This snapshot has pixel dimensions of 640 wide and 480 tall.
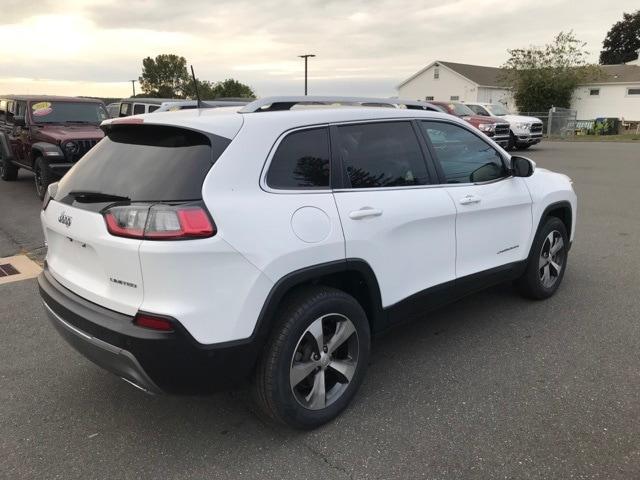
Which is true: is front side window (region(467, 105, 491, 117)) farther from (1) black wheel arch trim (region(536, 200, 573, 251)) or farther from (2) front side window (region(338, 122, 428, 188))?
(2) front side window (region(338, 122, 428, 188))

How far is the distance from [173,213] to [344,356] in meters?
1.32

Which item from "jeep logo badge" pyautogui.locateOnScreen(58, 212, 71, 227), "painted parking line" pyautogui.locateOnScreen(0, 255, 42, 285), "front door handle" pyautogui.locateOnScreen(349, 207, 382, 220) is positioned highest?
"front door handle" pyautogui.locateOnScreen(349, 207, 382, 220)

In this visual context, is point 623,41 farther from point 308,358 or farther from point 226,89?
point 308,358

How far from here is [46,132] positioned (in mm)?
9766

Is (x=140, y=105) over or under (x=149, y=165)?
over

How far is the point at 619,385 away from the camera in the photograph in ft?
10.8

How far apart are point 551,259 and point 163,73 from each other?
295 ft

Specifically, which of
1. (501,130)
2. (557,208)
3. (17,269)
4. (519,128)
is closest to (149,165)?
(557,208)

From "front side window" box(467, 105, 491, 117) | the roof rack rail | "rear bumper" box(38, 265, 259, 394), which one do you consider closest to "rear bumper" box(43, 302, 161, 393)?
"rear bumper" box(38, 265, 259, 394)

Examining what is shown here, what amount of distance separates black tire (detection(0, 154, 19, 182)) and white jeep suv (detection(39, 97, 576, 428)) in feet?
34.5

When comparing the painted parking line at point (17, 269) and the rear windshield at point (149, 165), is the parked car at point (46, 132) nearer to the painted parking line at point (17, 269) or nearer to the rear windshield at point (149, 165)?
the painted parking line at point (17, 269)

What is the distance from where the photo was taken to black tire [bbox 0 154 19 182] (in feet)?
39.5

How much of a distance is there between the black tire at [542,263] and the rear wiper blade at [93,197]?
3316 millimetres

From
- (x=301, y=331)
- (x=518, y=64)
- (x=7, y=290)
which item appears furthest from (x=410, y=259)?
(x=518, y=64)
